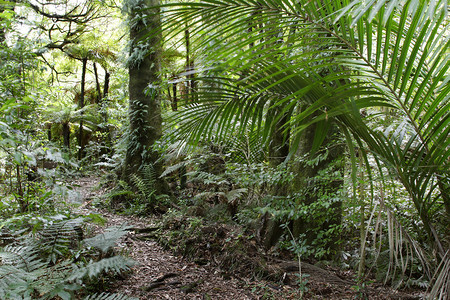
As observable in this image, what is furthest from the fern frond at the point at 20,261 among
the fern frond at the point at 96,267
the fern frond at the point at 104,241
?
the fern frond at the point at 104,241

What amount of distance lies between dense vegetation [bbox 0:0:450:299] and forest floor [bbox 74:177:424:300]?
18cm

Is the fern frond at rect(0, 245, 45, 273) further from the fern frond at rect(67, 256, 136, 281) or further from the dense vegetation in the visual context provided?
the fern frond at rect(67, 256, 136, 281)

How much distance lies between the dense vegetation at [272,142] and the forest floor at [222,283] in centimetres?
18

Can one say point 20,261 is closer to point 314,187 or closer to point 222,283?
point 222,283

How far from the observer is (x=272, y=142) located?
4.58 m

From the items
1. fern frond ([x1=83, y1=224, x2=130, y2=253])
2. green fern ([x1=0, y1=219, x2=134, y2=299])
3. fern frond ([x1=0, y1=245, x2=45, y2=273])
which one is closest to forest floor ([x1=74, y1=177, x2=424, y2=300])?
fern frond ([x1=83, y1=224, x2=130, y2=253])

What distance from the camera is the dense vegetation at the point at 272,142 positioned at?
4.56ft

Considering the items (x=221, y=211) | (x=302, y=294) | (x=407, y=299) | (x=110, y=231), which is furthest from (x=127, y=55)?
(x=407, y=299)

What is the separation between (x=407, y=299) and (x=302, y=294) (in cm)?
83

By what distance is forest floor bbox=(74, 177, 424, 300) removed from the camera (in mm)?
2633

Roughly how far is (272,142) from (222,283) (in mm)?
2284

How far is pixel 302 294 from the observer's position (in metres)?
2.65

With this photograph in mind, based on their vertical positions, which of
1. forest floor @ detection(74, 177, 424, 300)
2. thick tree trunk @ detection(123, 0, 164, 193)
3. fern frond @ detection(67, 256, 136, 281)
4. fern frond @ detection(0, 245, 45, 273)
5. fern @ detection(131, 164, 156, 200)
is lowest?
forest floor @ detection(74, 177, 424, 300)

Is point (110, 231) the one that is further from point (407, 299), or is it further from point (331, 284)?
point (407, 299)
